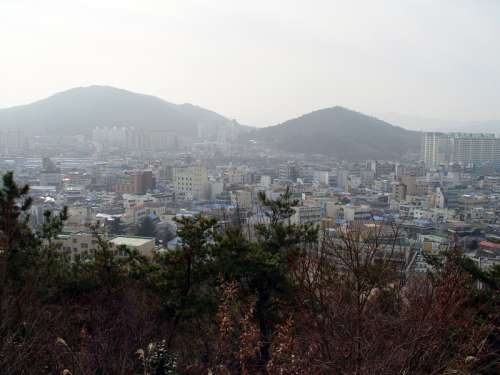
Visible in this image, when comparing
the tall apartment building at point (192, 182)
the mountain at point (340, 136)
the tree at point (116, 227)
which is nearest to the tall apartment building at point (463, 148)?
the mountain at point (340, 136)

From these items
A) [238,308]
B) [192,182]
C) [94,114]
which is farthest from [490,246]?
[94,114]

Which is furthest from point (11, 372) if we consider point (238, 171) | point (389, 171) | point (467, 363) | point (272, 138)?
point (272, 138)

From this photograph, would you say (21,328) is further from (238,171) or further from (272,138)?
(272,138)

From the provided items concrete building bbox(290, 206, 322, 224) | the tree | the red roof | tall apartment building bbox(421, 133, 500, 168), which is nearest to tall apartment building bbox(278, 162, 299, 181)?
concrete building bbox(290, 206, 322, 224)

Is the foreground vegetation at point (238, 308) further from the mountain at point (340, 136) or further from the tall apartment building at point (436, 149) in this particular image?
the mountain at point (340, 136)

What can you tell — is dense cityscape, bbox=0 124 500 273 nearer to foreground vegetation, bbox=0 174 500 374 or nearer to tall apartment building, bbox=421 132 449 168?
tall apartment building, bbox=421 132 449 168

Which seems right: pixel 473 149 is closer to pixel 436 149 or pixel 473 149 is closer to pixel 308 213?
pixel 436 149
